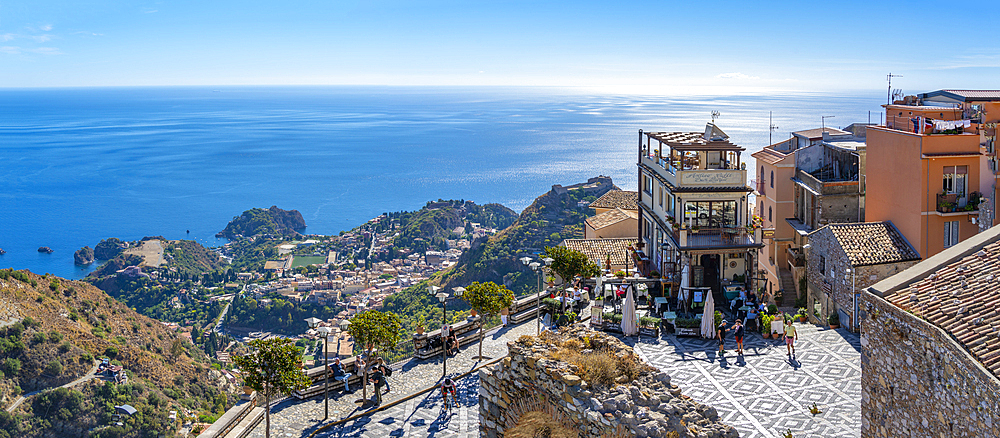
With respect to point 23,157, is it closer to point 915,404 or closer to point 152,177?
point 152,177

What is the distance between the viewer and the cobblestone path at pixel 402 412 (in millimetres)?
15102

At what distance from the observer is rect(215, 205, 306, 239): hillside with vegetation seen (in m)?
110

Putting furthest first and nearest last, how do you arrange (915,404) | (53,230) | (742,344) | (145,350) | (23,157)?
(23,157) < (53,230) < (145,350) < (742,344) < (915,404)

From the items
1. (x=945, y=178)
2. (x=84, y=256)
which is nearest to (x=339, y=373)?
(x=945, y=178)

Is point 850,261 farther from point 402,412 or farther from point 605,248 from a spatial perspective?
point 402,412

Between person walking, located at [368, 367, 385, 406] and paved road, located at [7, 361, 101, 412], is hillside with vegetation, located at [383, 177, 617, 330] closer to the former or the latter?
paved road, located at [7, 361, 101, 412]

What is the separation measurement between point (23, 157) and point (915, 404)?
729 feet

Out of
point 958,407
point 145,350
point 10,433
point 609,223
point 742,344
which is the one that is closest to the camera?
point 958,407

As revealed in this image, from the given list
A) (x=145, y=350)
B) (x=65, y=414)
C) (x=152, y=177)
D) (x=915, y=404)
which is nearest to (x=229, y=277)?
(x=145, y=350)

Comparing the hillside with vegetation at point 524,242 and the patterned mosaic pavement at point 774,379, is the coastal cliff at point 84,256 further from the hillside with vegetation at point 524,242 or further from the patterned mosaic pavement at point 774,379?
the patterned mosaic pavement at point 774,379

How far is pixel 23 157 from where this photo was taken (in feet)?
615

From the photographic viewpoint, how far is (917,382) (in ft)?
36.6

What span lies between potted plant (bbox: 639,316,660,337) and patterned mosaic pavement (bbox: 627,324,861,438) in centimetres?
38

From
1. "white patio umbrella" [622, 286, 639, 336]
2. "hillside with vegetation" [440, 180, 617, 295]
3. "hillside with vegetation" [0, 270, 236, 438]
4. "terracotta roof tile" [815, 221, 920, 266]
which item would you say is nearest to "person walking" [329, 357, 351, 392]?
"white patio umbrella" [622, 286, 639, 336]
